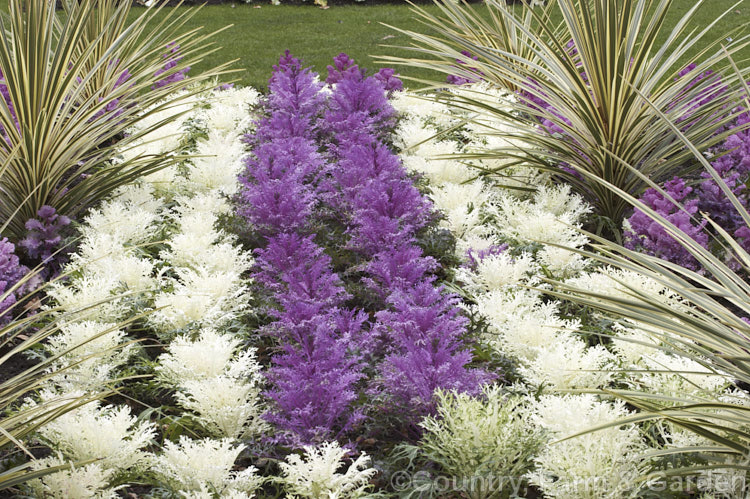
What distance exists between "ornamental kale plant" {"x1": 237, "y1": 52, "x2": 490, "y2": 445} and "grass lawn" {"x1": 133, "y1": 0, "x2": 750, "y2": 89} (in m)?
3.08

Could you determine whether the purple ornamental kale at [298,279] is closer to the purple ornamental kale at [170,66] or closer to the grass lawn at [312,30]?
the purple ornamental kale at [170,66]

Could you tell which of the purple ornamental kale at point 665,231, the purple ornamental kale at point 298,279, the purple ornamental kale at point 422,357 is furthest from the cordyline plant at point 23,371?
the purple ornamental kale at point 665,231

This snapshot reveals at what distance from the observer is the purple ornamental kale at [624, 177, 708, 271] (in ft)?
10.2

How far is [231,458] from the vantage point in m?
2.16

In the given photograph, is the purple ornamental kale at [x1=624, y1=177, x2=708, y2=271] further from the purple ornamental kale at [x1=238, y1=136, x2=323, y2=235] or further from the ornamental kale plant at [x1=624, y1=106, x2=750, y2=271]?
the purple ornamental kale at [x1=238, y1=136, x2=323, y2=235]

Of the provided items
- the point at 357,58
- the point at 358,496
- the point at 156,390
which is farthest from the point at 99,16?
the point at 357,58

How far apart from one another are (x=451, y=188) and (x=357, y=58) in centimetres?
549

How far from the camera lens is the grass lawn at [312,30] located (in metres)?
9.06

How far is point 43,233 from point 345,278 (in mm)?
1551

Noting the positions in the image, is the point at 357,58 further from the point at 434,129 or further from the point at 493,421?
the point at 493,421

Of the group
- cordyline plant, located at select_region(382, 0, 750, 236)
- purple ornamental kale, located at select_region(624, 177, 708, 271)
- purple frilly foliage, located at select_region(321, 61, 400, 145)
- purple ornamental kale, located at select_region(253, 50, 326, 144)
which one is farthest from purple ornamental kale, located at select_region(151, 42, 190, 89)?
purple ornamental kale, located at select_region(624, 177, 708, 271)

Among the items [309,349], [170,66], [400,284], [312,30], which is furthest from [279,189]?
[312,30]

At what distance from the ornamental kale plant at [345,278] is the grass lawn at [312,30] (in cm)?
308

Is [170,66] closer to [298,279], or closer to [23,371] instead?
[298,279]
